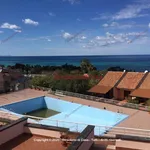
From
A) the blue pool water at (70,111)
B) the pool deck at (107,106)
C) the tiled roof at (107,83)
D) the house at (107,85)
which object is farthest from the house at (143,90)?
the blue pool water at (70,111)

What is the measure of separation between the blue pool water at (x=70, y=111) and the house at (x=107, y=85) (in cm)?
539

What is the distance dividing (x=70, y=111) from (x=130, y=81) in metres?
9.71

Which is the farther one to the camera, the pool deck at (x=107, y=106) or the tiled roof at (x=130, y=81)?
the tiled roof at (x=130, y=81)

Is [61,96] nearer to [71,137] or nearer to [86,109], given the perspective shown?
[86,109]

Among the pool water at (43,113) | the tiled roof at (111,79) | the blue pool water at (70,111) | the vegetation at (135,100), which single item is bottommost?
the pool water at (43,113)

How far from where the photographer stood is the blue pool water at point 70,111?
22234mm

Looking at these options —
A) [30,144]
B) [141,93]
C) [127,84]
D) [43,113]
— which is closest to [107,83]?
[127,84]

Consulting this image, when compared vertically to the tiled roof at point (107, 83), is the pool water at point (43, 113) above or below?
below

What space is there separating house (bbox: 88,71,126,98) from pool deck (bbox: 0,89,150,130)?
3.54 m

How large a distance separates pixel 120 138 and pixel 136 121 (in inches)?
527

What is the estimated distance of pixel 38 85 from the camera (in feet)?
116

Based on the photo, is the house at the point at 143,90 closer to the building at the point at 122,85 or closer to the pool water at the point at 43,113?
the building at the point at 122,85

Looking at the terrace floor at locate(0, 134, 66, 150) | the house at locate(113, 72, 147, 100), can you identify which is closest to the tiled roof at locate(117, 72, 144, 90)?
the house at locate(113, 72, 147, 100)

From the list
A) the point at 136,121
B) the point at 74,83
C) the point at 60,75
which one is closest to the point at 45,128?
the point at 136,121
